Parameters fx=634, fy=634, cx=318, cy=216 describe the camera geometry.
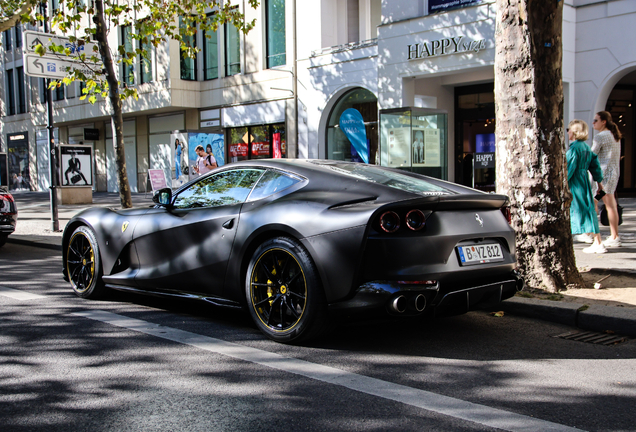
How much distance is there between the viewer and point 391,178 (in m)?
4.57

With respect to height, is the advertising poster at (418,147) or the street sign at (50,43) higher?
the street sign at (50,43)

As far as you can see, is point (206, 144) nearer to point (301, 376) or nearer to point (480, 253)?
point (480, 253)

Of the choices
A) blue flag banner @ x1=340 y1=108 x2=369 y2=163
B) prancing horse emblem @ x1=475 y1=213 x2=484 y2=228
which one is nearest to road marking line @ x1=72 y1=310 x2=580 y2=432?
prancing horse emblem @ x1=475 y1=213 x2=484 y2=228

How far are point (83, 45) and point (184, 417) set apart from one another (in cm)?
1122

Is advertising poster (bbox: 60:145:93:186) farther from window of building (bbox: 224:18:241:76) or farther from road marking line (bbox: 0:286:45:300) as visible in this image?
road marking line (bbox: 0:286:45:300)

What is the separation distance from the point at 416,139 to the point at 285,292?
10620 mm

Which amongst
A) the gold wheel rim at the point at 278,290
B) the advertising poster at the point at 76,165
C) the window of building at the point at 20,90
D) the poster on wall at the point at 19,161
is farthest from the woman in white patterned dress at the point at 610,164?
the window of building at the point at 20,90

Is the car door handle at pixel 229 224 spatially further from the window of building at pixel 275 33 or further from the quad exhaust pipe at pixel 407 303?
the window of building at pixel 275 33

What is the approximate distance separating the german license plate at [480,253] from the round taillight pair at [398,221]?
35cm

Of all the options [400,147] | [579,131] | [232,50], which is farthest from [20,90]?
[579,131]

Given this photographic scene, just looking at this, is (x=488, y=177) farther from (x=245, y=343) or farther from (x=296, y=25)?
(x=245, y=343)

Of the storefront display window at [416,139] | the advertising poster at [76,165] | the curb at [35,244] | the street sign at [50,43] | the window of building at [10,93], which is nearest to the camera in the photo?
the curb at [35,244]

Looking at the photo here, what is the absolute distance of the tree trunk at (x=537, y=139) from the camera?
5.82m

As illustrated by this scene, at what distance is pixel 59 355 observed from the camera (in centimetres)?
408
